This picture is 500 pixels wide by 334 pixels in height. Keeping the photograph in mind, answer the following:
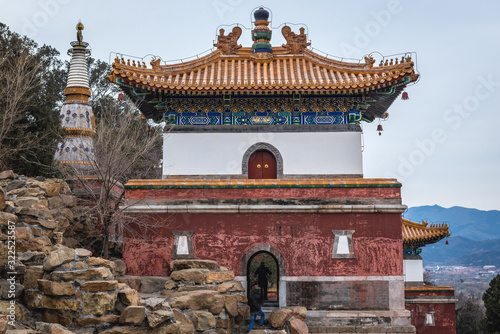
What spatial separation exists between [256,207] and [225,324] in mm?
3670

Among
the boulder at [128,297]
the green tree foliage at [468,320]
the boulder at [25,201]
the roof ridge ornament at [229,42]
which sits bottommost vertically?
the green tree foliage at [468,320]

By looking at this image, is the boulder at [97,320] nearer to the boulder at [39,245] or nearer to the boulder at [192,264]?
the boulder at [39,245]

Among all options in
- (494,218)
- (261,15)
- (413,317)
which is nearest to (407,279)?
(413,317)

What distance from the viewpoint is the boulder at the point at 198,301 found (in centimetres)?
1249

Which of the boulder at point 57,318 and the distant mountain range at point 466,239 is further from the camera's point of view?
the distant mountain range at point 466,239

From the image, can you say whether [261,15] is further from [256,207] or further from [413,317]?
[413,317]

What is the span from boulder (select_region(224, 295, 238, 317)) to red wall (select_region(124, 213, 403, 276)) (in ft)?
5.92

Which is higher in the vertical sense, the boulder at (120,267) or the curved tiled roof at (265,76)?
the curved tiled roof at (265,76)

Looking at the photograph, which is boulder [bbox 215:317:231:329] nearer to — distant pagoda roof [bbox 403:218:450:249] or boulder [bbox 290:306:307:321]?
boulder [bbox 290:306:307:321]

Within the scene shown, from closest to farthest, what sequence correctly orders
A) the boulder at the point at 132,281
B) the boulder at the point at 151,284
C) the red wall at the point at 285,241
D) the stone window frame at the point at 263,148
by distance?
the boulder at the point at 132,281
the boulder at the point at 151,284
the red wall at the point at 285,241
the stone window frame at the point at 263,148

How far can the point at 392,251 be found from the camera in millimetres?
15586

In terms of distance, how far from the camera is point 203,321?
12414 millimetres

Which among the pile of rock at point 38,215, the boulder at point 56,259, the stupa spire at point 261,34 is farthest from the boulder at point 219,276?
the stupa spire at point 261,34

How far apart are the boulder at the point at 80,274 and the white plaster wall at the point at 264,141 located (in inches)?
268
